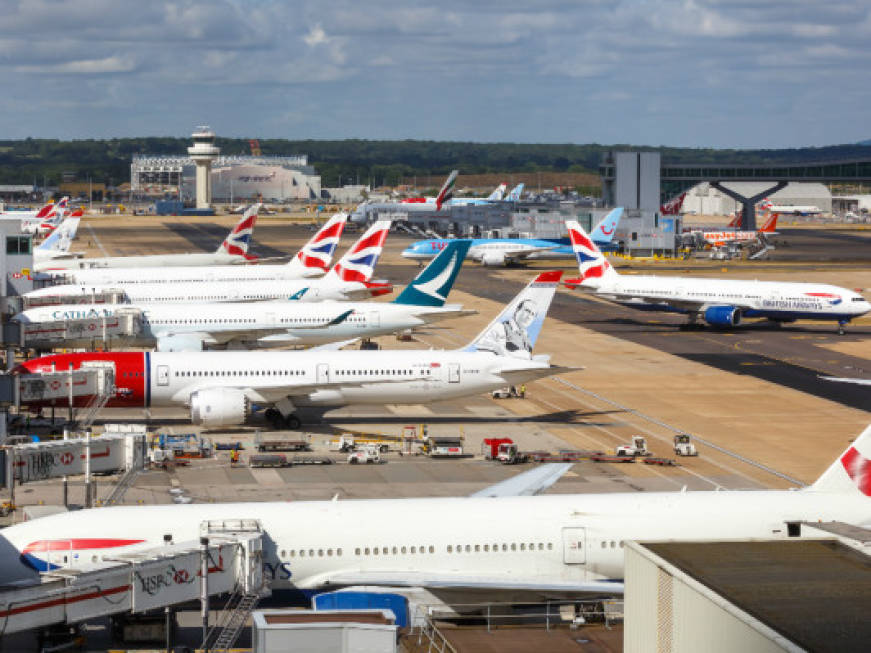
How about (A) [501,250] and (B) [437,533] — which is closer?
(B) [437,533]

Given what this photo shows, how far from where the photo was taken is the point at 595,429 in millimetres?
61938

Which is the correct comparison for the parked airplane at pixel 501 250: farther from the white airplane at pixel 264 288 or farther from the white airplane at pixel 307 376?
the white airplane at pixel 307 376

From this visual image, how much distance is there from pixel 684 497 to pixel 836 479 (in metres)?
4.09

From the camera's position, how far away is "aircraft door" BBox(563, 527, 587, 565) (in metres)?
33.5

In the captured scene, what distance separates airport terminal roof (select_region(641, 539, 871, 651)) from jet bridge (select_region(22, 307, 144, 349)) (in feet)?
161

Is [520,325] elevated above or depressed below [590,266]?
below

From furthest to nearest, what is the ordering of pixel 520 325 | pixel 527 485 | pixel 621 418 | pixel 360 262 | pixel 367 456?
pixel 360 262
pixel 621 418
pixel 520 325
pixel 367 456
pixel 527 485

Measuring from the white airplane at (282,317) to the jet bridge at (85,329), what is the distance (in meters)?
0.37

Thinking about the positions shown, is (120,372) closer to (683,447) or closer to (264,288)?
(683,447)

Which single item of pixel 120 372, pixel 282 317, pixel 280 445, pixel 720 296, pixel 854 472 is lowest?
pixel 280 445

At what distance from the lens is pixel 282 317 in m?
77.2

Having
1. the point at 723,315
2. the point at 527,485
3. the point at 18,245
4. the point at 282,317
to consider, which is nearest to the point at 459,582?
the point at 527,485

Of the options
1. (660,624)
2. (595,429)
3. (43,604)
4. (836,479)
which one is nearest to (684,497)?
(836,479)

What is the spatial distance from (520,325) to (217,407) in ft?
45.8
